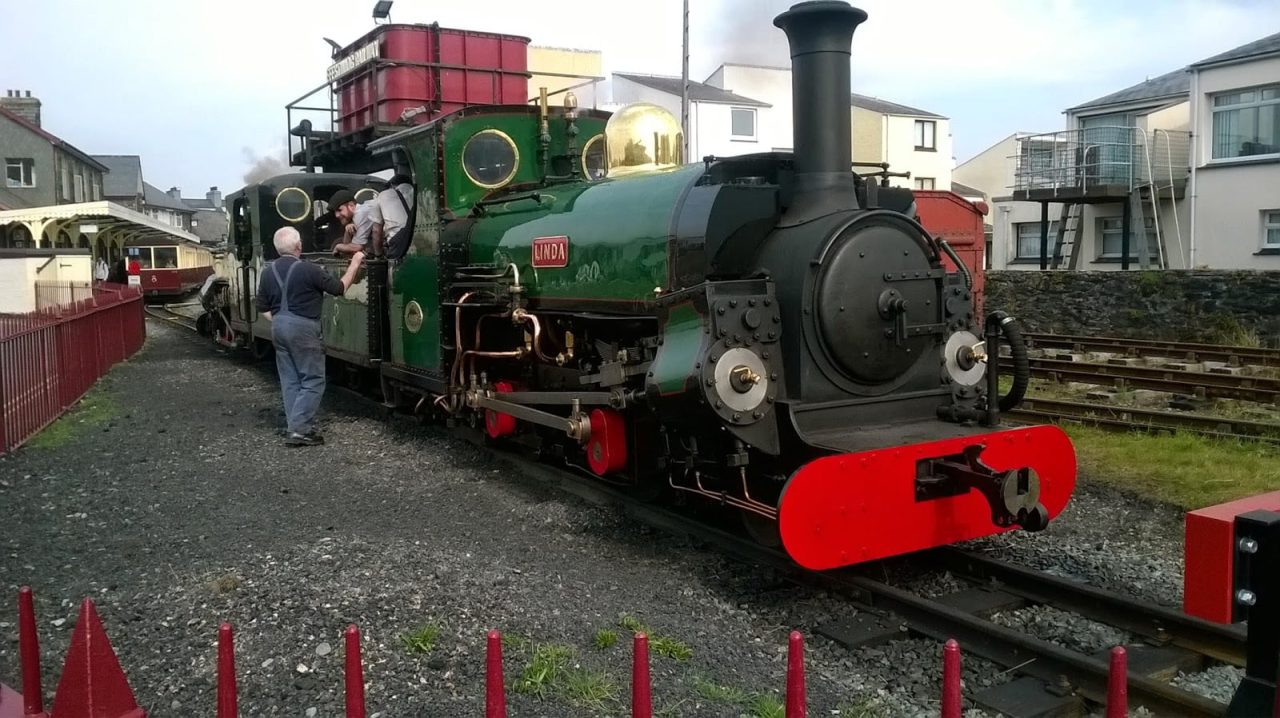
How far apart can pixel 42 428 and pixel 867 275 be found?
8563 millimetres

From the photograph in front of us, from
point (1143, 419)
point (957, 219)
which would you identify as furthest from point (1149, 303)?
point (1143, 419)

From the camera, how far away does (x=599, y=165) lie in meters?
8.46

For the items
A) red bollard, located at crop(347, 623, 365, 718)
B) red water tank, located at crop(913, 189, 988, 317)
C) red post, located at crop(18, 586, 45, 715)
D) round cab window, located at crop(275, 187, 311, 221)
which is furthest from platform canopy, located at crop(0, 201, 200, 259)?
red bollard, located at crop(347, 623, 365, 718)

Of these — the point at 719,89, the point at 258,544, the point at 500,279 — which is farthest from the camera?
the point at 719,89

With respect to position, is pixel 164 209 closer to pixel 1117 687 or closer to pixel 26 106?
pixel 26 106

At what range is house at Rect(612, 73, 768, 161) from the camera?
36688 mm

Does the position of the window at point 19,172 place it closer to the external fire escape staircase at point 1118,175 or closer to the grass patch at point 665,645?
the external fire escape staircase at point 1118,175

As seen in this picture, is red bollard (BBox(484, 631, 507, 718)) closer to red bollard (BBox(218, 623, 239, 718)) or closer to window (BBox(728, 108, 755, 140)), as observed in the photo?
red bollard (BBox(218, 623, 239, 718))

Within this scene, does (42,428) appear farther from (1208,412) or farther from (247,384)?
(1208,412)

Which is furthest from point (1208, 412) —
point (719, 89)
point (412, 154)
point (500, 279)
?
point (719, 89)

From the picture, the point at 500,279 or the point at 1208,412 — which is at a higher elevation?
the point at 500,279

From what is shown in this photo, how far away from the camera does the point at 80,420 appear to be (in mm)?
10453

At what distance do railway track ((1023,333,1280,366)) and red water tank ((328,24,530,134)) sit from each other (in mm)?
9151

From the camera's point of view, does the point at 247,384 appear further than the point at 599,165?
Yes
